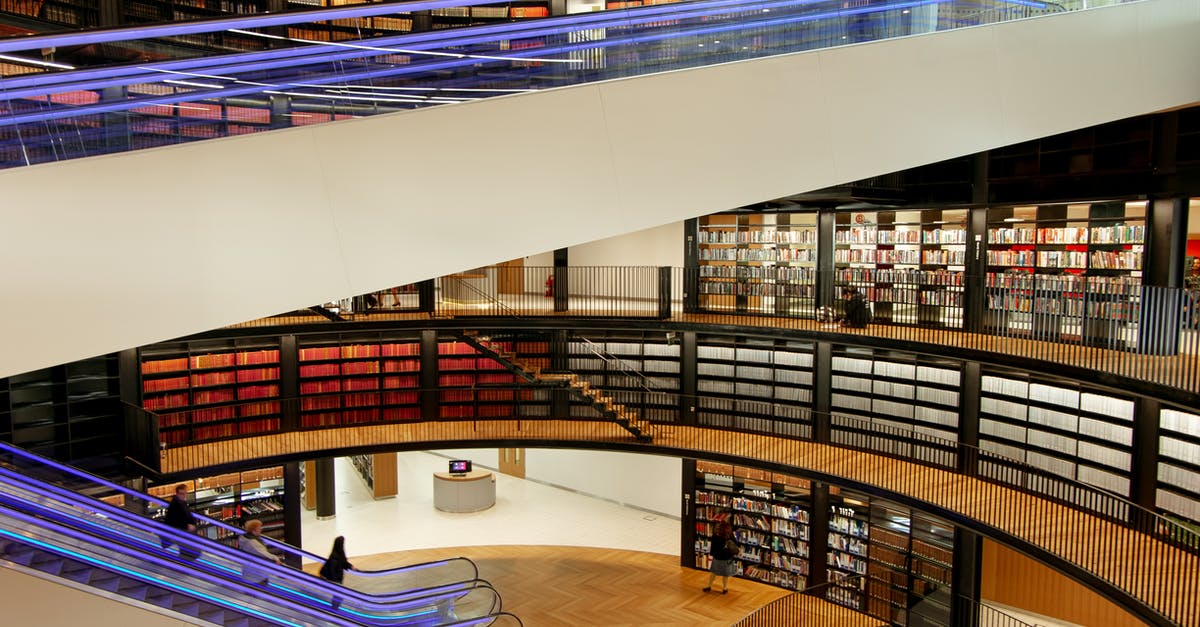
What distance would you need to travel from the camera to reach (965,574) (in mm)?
11234

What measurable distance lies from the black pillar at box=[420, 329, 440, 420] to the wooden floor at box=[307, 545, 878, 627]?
2.39 metres

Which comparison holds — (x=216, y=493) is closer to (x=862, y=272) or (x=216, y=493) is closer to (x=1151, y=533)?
(x=862, y=272)

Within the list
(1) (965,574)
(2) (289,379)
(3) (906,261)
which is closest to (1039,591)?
(1) (965,574)

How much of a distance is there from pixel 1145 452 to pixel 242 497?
12.0 metres

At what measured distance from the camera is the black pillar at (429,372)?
13852 mm

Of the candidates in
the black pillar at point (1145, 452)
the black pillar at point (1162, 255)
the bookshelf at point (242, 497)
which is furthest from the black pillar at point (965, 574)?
the bookshelf at point (242, 497)

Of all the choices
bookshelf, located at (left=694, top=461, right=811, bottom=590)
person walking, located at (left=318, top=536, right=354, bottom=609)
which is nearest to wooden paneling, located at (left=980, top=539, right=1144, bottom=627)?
bookshelf, located at (left=694, top=461, right=811, bottom=590)

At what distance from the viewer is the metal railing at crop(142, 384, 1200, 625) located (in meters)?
7.83

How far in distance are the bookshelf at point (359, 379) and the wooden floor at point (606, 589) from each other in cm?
233

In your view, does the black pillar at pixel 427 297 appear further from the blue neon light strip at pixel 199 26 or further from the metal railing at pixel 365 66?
the blue neon light strip at pixel 199 26

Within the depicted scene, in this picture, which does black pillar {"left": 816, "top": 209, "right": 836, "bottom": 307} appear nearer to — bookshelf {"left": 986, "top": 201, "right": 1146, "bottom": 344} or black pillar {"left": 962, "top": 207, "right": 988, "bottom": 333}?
black pillar {"left": 962, "top": 207, "right": 988, "bottom": 333}

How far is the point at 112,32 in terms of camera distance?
162 inches

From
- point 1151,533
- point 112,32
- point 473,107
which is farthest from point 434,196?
point 1151,533

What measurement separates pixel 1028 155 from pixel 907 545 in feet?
17.9
